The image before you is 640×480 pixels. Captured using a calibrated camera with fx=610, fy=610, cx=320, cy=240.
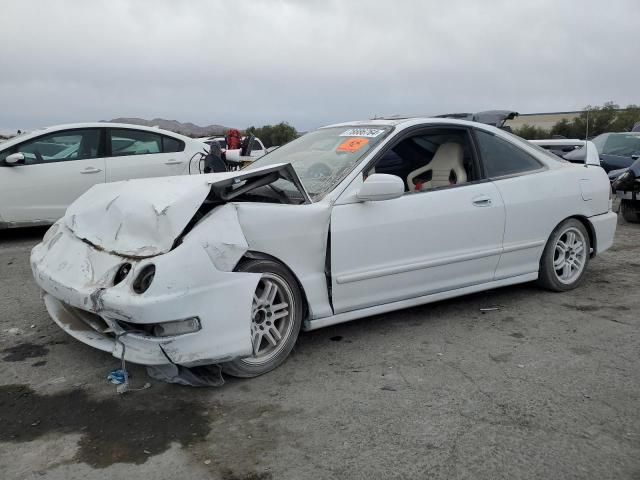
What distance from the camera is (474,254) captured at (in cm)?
448

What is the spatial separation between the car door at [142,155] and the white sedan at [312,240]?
3.84 m

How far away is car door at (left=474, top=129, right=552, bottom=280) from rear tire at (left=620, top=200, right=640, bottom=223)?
4.77 meters

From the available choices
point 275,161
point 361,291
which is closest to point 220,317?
point 361,291

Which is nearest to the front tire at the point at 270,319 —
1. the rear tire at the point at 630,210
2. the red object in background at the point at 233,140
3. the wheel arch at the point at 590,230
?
the wheel arch at the point at 590,230

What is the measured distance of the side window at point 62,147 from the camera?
25.3ft

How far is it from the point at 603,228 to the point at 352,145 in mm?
2526

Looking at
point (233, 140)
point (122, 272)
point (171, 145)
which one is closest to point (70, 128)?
point (171, 145)

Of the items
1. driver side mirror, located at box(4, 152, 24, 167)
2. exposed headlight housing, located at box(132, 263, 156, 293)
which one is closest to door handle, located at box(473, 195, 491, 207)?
exposed headlight housing, located at box(132, 263, 156, 293)

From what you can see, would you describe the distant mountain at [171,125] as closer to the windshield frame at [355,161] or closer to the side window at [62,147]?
the side window at [62,147]

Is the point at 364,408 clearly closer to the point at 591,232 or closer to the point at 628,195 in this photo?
the point at 591,232

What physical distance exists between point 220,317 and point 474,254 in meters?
2.11

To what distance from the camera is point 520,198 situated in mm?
4750

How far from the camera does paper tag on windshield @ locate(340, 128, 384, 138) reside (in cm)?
441

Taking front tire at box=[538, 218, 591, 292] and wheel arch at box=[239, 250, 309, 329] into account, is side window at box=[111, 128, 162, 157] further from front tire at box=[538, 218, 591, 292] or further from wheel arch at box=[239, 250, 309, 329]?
front tire at box=[538, 218, 591, 292]
